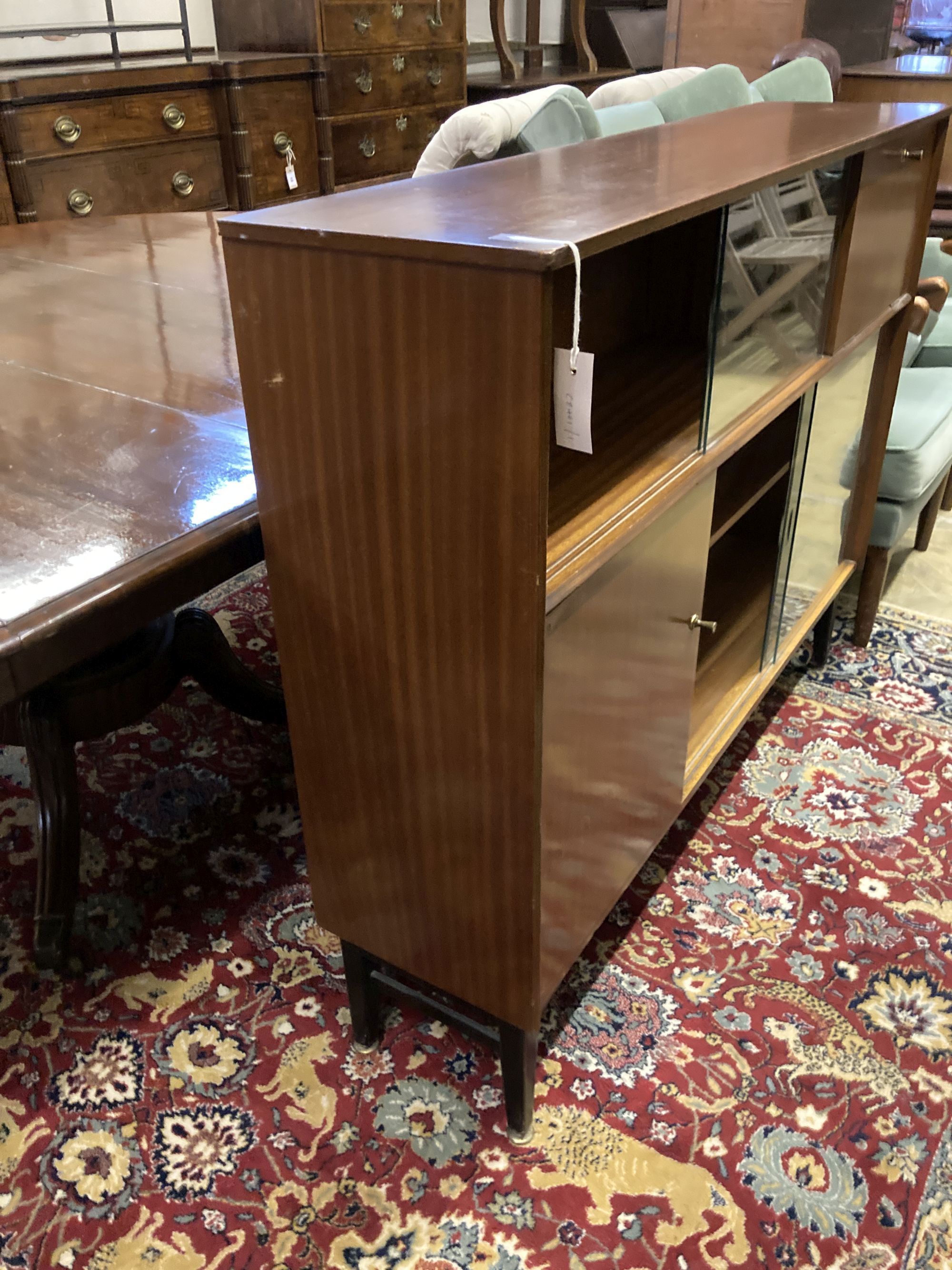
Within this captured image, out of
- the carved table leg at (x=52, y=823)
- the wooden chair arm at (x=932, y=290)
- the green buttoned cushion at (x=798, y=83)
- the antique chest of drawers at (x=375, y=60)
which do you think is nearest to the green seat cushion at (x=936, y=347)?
the wooden chair arm at (x=932, y=290)

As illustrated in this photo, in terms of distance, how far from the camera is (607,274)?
4.53 ft

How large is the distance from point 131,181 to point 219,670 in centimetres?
166

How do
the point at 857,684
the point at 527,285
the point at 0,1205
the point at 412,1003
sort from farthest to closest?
the point at 857,684, the point at 412,1003, the point at 0,1205, the point at 527,285

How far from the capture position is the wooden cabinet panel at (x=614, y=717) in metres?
0.99

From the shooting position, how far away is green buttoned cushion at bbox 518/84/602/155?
1.49 m

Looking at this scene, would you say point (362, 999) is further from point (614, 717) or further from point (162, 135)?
point (162, 135)

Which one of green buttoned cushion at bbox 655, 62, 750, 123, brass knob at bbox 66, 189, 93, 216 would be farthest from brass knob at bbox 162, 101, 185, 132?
green buttoned cushion at bbox 655, 62, 750, 123

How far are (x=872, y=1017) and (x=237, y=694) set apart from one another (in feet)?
3.83

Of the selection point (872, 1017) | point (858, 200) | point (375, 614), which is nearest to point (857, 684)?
point (872, 1017)

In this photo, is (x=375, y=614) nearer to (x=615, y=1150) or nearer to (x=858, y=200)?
(x=615, y=1150)

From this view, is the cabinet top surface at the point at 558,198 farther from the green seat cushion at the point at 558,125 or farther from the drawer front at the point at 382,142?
the drawer front at the point at 382,142

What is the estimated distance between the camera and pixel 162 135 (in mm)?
2709

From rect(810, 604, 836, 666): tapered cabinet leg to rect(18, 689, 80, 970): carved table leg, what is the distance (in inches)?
56.3

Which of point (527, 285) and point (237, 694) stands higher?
point (527, 285)
